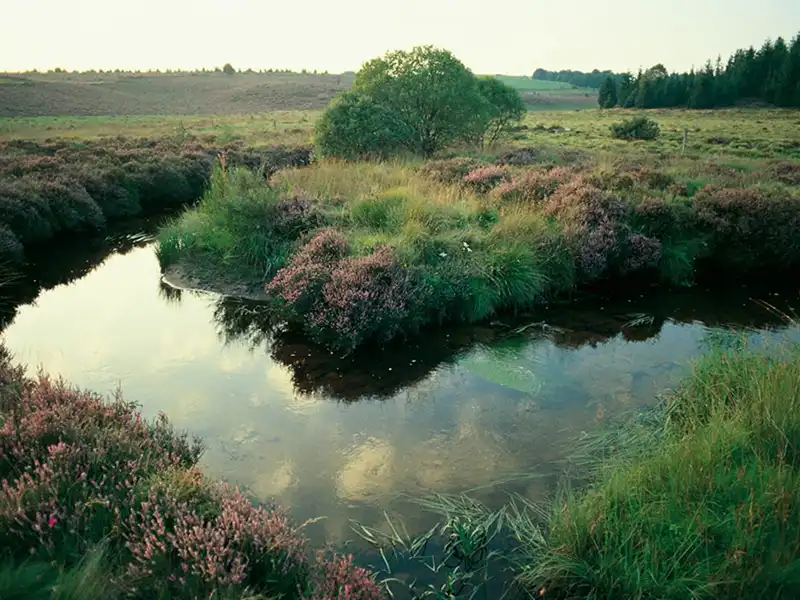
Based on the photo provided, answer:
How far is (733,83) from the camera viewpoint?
8062cm

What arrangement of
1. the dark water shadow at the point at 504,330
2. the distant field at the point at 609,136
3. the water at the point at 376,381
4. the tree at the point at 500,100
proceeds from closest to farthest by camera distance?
the water at the point at 376,381, the dark water shadow at the point at 504,330, the tree at the point at 500,100, the distant field at the point at 609,136

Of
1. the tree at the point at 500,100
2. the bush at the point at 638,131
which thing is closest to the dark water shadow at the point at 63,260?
the tree at the point at 500,100

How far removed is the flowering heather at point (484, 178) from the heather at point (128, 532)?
41.7 ft

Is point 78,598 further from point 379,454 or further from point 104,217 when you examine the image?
point 104,217

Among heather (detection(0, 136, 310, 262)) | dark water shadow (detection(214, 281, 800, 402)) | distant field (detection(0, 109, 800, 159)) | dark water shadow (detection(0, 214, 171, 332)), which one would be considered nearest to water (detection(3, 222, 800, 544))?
dark water shadow (detection(214, 281, 800, 402))

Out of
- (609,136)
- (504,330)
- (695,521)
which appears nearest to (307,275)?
(504,330)

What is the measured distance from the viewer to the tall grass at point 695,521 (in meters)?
3.85

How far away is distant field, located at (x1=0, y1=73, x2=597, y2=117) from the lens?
78875 mm

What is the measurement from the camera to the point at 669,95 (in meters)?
84.7

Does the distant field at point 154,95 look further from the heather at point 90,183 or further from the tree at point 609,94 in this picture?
the heather at point 90,183

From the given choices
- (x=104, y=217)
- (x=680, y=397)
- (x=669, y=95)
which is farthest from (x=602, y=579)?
(x=669, y=95)

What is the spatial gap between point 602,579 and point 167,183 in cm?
2231

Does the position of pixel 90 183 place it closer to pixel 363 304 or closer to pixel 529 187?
pixel 529 187

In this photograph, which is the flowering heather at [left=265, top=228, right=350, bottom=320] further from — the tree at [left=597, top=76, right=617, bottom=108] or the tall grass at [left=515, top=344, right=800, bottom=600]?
the tree at [left=597, top=76, right=617, bottom=108]
